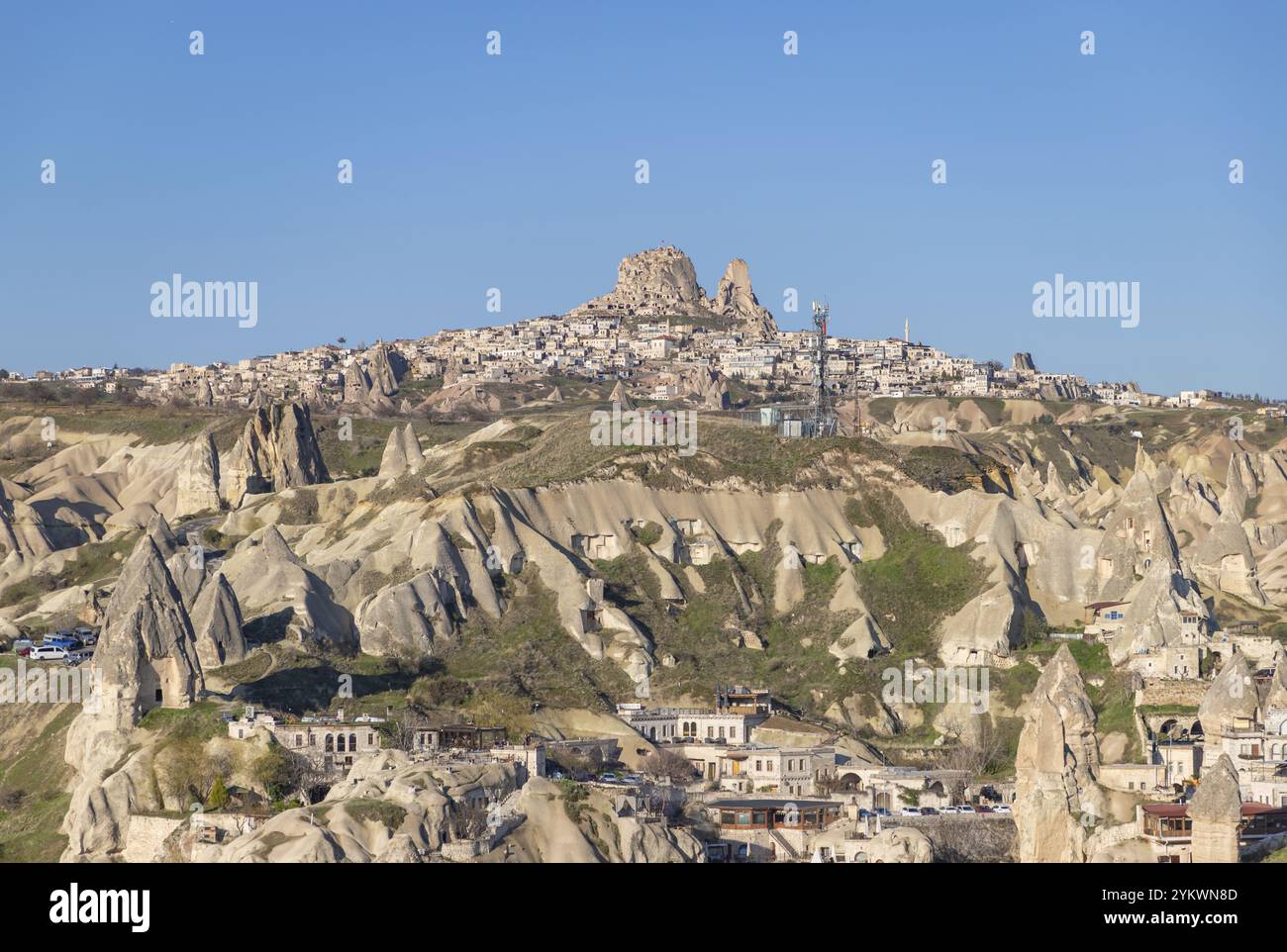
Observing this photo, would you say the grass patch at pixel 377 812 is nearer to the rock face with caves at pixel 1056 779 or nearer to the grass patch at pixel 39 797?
the rock face with caves at pixel 1056 779

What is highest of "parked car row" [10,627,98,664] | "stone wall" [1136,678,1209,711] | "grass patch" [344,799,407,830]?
"parked car row" [10,627,98,664]

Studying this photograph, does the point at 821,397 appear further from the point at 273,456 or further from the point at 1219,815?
the point at 1219,815

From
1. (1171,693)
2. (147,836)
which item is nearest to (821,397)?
(1171,693)

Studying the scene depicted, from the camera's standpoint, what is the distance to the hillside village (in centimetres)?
6222

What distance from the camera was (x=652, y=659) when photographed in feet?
303

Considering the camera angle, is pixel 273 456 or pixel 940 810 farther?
pixel 273 456

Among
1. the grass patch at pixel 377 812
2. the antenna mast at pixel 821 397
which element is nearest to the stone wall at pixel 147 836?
Result: the grass patch at pixel 377 812

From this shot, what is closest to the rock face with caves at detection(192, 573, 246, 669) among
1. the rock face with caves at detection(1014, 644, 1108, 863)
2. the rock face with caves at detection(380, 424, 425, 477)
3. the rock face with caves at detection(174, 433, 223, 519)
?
the rock face with caves at detection(1014, 644, 1108, 863)

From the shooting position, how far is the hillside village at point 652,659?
204ft

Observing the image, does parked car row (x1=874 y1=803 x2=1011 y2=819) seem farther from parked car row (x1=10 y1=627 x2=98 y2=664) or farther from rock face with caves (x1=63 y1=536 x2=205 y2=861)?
parked car row (x1=10 y1=627 x2=98 y2=664)

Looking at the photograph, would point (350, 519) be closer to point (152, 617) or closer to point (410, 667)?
point (410, 667)

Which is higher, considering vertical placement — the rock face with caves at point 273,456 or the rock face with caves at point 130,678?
the rock face with caves at point 273,456

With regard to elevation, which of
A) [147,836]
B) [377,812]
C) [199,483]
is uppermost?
[199,483]
